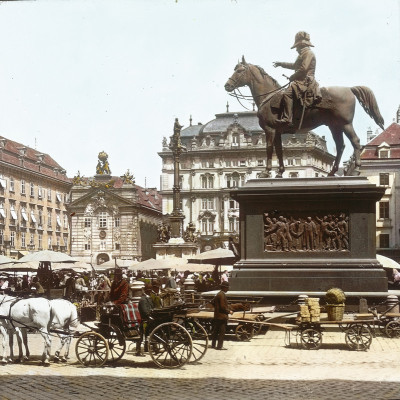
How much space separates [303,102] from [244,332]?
6417mm

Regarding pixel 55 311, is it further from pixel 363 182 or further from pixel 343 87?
pixel 343 87

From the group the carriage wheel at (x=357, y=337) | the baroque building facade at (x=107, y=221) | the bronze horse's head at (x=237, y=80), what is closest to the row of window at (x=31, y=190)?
the baroque building facade at (x=107, y=221)

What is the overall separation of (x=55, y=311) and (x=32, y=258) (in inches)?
534

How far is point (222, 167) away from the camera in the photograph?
9981 centimetres

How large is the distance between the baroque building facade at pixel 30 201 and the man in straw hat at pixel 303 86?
4937 cm

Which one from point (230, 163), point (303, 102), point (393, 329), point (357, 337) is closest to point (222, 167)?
point (230, 163)

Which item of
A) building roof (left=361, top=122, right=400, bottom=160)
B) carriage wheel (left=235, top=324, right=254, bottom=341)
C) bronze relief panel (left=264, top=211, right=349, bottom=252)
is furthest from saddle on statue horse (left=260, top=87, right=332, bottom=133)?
building roof (left=361, top=122, right=400, bottom=160)

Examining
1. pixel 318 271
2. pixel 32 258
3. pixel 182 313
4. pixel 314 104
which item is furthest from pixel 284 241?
pixel 32 258

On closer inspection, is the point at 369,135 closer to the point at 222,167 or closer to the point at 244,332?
the point at 222,167

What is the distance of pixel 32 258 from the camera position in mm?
26969

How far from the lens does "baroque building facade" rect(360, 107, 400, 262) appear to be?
63500 mm

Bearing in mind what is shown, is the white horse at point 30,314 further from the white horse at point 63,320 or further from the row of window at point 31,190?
the row of window at point 31,190

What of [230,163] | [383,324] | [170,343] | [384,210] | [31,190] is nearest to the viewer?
[170,343]

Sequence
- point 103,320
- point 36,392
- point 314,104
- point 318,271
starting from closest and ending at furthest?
point 36,392 → point 103,320 → point 318,271 → point 314,104
